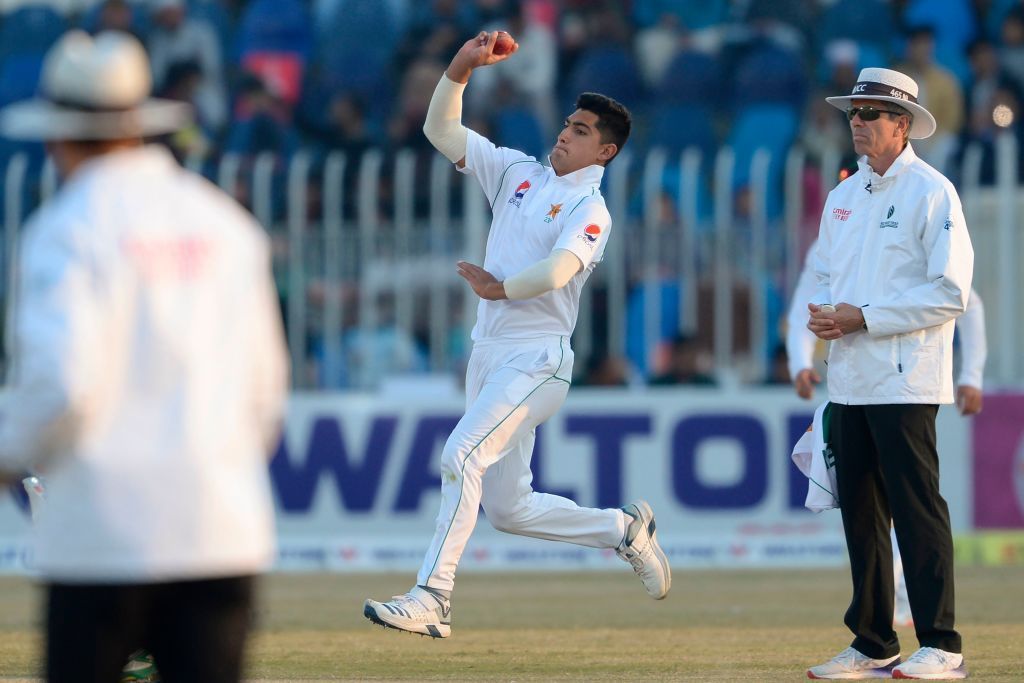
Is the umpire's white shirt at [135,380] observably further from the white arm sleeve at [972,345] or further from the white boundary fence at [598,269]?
the white boundary fence at [598,269]

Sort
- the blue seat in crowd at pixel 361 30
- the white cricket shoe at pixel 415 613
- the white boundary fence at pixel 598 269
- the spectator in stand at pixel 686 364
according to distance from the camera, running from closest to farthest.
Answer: the white cricket shoe at pixel 415 613 → the white boundary fence at pixel 598 269 → the spectator in stand at pixel 686 364 → the blue seat in crowd at pixel 361 30

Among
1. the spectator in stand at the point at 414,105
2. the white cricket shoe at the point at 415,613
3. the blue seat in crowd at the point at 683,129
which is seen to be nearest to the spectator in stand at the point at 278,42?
the spectator in stand at the point at 414,105

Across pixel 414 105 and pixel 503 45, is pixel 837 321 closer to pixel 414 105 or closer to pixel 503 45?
pixel 503 45

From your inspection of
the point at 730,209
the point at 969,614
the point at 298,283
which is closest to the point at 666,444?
the point at 730,209

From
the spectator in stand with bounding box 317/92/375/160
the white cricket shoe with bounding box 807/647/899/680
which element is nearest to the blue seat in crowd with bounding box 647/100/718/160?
the spectator in stand with bounding box 317/92/375/160

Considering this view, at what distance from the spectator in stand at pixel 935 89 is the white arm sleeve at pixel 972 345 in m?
7.46

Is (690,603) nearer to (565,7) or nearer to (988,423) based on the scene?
(988,423)

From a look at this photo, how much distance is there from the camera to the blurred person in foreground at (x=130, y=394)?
145 inches

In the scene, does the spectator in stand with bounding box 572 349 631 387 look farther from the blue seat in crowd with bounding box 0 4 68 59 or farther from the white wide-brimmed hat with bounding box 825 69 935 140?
the blue seat in crowd with bounding box 0 4 68 59

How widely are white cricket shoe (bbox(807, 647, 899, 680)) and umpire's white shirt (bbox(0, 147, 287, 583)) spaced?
393 cm

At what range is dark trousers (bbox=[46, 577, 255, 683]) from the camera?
3744 mm

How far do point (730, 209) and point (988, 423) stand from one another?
2.42m

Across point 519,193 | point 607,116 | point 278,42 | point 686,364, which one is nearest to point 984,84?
point 686,364

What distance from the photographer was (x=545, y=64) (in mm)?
17969
